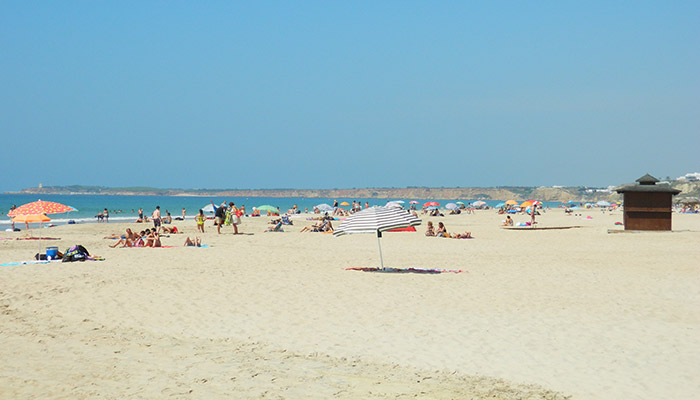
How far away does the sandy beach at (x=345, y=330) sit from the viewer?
18.9 ft

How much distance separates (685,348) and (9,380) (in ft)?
24.2

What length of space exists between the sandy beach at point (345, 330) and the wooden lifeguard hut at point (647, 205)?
9720 millimetres

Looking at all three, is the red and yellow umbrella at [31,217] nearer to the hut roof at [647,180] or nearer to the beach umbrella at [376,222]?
the beach umbrella at [376,222]

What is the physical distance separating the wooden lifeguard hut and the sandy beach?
9720mm

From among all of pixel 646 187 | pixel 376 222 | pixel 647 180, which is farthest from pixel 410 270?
pixel 647 180

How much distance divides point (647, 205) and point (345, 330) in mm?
20370

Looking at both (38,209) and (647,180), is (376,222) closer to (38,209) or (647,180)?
(38,209)

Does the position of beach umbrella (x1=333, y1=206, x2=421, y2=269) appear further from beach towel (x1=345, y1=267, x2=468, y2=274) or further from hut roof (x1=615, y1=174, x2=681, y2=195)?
hut roof (x1=615, y1=174, x2=681, y2=195)

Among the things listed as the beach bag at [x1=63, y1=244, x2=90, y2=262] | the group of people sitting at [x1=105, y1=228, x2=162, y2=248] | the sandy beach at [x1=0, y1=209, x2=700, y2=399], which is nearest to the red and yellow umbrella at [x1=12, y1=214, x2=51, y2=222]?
the group of people sitting at [x1=105, y1=228, x2=162, y2=248]

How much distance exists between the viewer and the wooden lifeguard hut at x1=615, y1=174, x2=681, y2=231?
23.9m

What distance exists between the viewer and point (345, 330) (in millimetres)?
8078

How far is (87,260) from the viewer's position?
15.1 m

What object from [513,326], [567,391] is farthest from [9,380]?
[513,326]

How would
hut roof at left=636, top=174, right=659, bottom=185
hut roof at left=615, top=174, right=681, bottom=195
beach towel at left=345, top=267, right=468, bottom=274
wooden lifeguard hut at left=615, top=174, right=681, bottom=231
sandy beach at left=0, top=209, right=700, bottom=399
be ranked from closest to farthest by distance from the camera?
sandy beach at left=0, top=209, right=700, bottom=399 < beach towel at left=345, top=267, right=468, bottom=274 < hut roof at left=615, top=174, right=681, bottom=195 < wooden lifeguard hut at left=615, top=174, right=681, bottom=231 < hut roof at left=636, top=174, right=659, bottom=185
